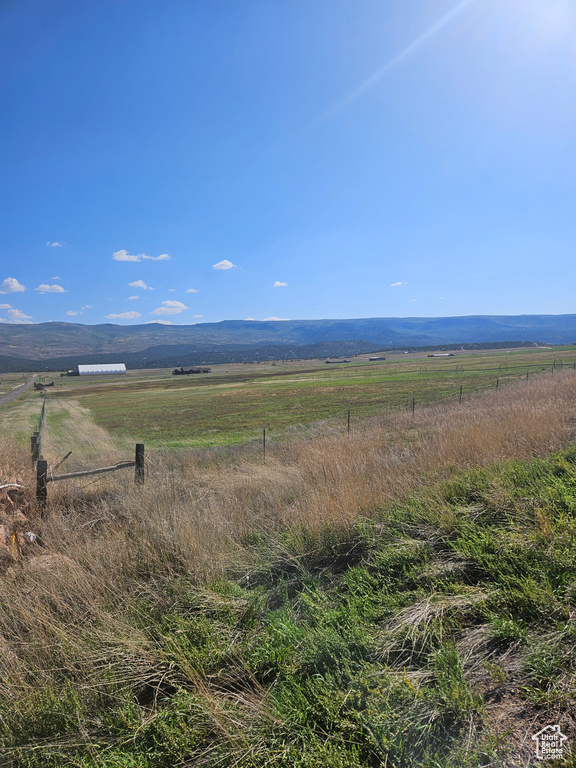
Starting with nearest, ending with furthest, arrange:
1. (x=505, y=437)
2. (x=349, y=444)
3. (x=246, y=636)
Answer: (x=246, y=636) → (x=505, y=437) → (x=349, y=444)

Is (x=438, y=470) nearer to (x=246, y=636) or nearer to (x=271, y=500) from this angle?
(x=271, y=500)

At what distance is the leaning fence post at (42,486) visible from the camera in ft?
25.7

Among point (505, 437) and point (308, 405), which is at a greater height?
point (505, 437)

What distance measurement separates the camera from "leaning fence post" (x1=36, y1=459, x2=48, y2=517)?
7843mm

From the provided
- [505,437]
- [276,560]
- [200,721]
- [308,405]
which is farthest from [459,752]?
[308,405]

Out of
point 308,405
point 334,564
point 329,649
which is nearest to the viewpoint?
point 329,649

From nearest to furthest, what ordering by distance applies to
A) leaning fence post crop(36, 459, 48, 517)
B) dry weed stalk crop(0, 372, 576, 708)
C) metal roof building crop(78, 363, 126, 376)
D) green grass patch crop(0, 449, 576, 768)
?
green grass patch crop(0, 449, 576, 768) < dry weed stalk crop(0, 372, 576, 708) < leaning fence post crop(36, 459, 48, 517) < metal roof building crop(78, 363, 126, 376)

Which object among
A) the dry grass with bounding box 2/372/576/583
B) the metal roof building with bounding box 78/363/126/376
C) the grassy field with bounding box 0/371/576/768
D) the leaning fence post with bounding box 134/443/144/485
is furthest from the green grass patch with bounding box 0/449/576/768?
the metal roof building with bounding box 78/363/126/376

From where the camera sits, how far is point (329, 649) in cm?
297

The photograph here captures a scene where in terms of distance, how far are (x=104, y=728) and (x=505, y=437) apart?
715 centimetres

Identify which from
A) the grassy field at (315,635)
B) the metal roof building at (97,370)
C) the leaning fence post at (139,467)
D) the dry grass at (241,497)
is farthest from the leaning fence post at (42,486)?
the metal roof building at (97,370)

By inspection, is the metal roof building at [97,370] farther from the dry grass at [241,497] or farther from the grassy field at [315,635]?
the grassy field at [315,635]

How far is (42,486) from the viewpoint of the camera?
791cm

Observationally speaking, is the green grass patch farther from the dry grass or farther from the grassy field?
the dry grass
